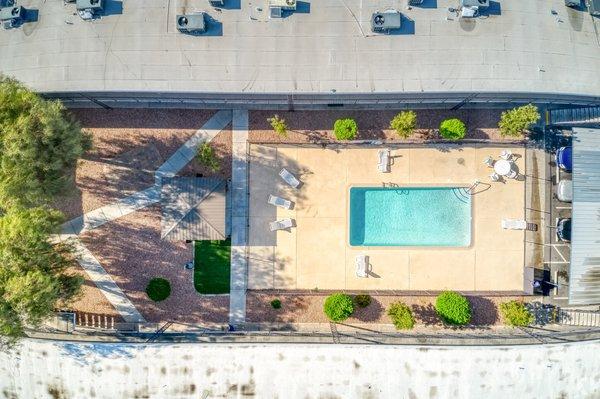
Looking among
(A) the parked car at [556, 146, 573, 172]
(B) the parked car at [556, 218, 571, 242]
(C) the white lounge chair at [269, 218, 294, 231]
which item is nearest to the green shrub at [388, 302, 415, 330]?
(C) the white lounge chair at [269, 218, 294, 231]

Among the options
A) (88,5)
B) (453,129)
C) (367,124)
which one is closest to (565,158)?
(453,129)

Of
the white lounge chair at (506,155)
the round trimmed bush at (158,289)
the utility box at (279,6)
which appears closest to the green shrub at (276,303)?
the round trimmed bush at (158,289)

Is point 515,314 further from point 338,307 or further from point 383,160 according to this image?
point 383,160

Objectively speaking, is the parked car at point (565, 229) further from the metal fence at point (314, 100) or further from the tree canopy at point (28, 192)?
the tree canopy at point (28, 192)

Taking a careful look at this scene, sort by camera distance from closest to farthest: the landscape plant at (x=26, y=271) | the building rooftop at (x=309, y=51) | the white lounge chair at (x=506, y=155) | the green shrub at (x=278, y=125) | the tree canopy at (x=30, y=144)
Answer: the tree canopy at (x=30, y=144) → the landscape plant at (x=26, y=271) → the building rooftop at (x=309, y=51) → the green shrub at (x=278, y=125) → the white lounge chair at (x=506, y=155)

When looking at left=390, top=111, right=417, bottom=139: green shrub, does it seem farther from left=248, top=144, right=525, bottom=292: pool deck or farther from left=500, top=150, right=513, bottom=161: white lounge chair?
left=500, top=150, right=513, bottom=161: white lounge chair
